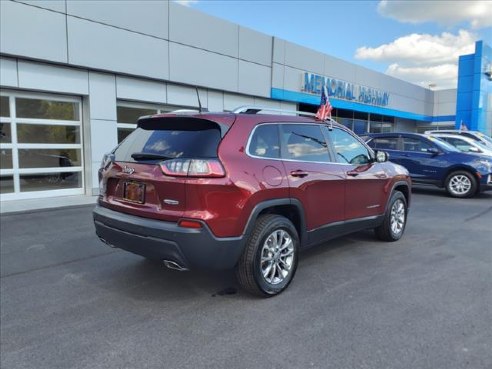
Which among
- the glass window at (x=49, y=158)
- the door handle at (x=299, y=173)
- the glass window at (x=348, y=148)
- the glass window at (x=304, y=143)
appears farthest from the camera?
the glass window at (x=49, y=158)

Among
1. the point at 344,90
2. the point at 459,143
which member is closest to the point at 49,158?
the point at 459,143

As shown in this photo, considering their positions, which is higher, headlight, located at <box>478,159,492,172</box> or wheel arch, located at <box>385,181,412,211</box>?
headlight, located at <box>478,159,492,172</box>

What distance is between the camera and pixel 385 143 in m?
12.0

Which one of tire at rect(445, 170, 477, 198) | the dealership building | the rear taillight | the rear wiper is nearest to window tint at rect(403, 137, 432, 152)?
tire at rect(445, 170, 477, 198)

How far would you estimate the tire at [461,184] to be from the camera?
34.9 ft

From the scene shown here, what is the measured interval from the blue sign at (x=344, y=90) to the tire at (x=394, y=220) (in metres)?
11.6

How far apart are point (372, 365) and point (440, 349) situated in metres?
0.59

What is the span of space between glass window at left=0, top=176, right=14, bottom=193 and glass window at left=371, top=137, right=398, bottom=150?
9676 millimetres

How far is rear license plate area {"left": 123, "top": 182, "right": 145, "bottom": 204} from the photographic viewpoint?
3.66 m

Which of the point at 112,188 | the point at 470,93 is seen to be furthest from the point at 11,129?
the point at 470,93

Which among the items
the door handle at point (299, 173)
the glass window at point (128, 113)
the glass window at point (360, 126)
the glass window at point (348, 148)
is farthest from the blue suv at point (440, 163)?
the glass window at point (360, 126)

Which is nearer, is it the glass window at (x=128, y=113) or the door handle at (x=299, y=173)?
the door handle at (x=299, y=173)

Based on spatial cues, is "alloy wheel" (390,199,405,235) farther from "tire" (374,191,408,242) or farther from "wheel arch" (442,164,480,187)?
"wheel arch" (442,164,480,187)

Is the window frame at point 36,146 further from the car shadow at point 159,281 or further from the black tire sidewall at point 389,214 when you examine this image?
the black tire sidewall at point 389,214
